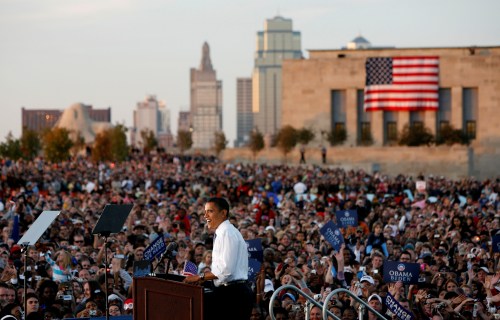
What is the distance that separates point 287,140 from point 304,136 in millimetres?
2475

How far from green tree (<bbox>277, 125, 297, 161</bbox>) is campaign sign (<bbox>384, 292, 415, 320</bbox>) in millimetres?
64968

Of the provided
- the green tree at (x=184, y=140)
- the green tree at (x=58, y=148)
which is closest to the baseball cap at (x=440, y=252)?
the green tree at (x=58, y=148)

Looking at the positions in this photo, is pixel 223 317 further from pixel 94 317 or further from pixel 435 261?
pixel 435 261

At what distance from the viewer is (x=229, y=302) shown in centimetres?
1010

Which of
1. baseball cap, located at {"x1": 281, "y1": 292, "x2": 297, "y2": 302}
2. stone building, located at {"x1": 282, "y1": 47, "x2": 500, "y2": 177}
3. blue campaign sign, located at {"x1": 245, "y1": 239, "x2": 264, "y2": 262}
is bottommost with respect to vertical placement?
baseball cap, located at {"x1": 281, "y1": 292, "x2": 297, "y2": 302}

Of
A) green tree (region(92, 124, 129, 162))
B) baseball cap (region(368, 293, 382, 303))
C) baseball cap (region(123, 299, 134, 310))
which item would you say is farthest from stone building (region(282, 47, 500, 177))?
baseball cap (region(123, 299, 134, 310))

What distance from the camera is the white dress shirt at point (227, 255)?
33.1ft

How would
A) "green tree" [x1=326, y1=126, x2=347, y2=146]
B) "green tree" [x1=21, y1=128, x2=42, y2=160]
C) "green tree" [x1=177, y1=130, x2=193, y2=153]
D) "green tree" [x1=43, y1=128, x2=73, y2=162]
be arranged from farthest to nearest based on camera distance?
1. "green tree" [x1=177, y1=130, x2=193, y2=153]
2. "green tree" [x1=21, y1=128, x2=42, y2=160]
3. "green tree" [x1=43, y1=128, x2=73, y2=162]
4. "green tree" [x1=326, y1=126, x2=347, y2=146]

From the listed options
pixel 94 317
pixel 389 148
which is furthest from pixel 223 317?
pixel 389 148

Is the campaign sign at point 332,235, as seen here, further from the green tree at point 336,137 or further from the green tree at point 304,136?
the green tree at point 336,137

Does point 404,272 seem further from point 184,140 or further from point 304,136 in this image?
point 184,140

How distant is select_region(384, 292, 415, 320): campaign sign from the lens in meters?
13.1

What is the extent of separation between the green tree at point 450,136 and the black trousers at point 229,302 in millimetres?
69103

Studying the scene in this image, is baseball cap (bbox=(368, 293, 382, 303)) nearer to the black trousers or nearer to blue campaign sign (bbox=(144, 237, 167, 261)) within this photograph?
blue campaign sign (bbox=(144, 237, 167, 261))
